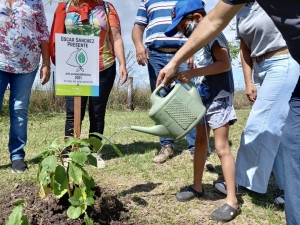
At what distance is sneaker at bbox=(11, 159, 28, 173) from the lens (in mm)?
3363

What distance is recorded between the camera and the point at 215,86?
2549 millimetres

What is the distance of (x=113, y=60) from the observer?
369 cm

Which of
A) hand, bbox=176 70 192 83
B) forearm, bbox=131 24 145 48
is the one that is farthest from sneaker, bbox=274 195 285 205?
forearm, bbox=131 24 145 48

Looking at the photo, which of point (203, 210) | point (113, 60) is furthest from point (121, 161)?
point (203, 210)

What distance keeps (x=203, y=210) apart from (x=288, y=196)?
104 cm

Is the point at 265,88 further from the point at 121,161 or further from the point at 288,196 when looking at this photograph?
the point at 121,161

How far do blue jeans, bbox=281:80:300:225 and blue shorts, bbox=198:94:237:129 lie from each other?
83 centimetres

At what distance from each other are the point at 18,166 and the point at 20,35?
1201 millimetres

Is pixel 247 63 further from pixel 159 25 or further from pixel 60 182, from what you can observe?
pixel 60 182

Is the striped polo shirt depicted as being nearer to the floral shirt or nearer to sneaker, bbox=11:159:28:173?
the floral shirt

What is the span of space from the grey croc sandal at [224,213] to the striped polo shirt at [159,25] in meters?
1.75

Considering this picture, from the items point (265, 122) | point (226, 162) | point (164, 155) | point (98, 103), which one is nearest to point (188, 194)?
point (226, 162)

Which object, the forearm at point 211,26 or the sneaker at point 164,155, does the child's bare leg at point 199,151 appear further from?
the sneaker at point 164,155

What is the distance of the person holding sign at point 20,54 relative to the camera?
3176 millimetres
